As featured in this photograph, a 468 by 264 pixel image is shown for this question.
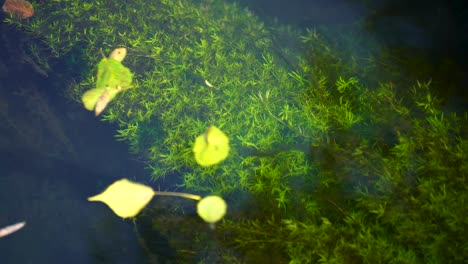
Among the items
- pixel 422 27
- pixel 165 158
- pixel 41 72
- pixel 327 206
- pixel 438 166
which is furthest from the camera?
pixel 41 72

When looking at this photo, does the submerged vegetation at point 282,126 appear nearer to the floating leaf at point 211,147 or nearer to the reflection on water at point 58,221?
the floating leaf at point 211,147

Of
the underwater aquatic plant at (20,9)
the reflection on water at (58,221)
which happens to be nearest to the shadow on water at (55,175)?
the reflection on water at (58,221)

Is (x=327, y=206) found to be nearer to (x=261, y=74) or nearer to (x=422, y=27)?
(x=261, y=74)

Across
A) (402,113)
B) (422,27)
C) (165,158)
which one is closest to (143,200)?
(165,158)

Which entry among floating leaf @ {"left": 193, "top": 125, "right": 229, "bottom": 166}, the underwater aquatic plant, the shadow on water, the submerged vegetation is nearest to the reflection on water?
the shadow on water

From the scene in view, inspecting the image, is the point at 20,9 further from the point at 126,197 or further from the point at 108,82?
the point at 126,197

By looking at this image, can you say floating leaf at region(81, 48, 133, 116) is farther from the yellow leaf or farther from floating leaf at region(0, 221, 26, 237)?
floating leaf at region(0, 221, 26, 237)
